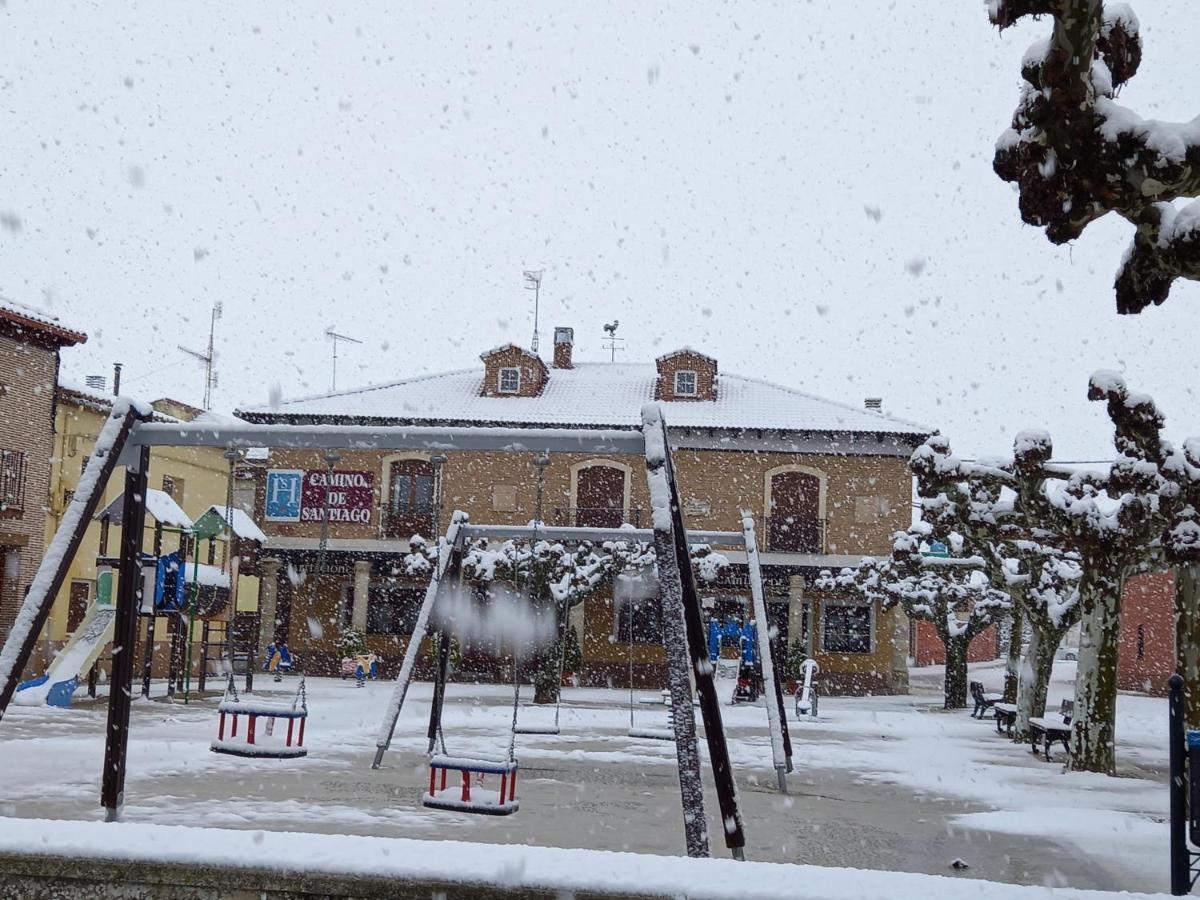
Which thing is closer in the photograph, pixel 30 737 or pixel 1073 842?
pixel 1073 842

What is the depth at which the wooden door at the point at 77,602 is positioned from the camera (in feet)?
90.4

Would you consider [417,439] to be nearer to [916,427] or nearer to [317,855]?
[317,855]

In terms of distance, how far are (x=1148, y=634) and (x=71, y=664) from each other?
27821 millimetres

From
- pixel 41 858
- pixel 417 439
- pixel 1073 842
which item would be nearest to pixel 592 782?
pixel 1073 842

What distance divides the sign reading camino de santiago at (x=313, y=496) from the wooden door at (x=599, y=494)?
214 inches

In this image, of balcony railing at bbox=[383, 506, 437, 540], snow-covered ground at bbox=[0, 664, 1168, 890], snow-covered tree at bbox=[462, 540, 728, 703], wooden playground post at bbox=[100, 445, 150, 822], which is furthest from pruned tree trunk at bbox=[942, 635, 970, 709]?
wooden playground post at bbox=[100, 445, 150, 822]

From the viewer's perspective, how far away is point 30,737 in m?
13.3

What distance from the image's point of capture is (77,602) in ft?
90.9

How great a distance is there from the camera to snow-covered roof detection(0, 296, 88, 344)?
2348cm

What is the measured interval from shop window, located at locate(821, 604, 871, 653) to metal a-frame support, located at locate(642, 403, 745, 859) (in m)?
25.0

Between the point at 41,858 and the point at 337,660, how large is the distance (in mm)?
27710

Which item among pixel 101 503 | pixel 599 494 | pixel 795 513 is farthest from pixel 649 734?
pixel 599 494

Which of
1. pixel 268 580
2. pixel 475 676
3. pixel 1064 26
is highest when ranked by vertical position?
pixel 1064 26

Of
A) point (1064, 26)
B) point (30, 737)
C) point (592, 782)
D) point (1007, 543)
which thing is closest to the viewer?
point (1064, 26)
